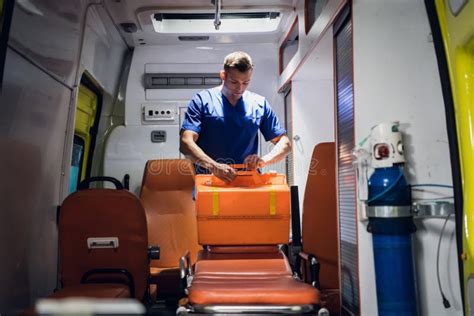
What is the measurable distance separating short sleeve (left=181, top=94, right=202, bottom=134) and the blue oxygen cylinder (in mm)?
1463

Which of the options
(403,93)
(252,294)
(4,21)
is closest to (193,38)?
(4,21)

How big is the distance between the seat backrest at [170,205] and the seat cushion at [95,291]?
56.7 inches

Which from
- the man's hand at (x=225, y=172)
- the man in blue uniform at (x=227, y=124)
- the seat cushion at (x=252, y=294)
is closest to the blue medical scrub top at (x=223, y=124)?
the man in blue uniform at (x=227, y=124)

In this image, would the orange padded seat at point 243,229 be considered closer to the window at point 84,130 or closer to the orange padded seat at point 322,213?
the orange padded seat at point 322,213

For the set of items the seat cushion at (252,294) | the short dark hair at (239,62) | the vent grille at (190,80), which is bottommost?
the seat cushion at (252,294)

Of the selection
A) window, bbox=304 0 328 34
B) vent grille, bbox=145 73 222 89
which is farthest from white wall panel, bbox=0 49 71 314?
window, bbox=304 0 328 34

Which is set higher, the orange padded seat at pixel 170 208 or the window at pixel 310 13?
the window at pixel 310 13

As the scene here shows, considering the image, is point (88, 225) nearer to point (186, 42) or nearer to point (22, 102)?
point (22, 102)

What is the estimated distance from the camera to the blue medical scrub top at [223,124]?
10.5 ft

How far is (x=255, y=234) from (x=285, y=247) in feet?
2.45

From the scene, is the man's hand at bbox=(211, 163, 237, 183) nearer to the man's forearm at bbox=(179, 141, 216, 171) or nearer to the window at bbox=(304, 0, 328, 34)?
the man's forearm at bbox=(179, 141, 216, 171)

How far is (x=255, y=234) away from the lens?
270 cm

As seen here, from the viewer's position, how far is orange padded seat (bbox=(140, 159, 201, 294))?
4055mm

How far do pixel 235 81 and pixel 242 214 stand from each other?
94cm
